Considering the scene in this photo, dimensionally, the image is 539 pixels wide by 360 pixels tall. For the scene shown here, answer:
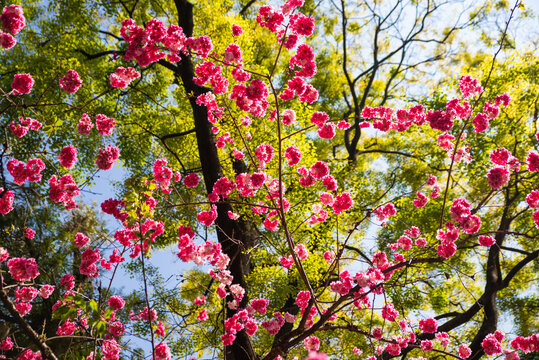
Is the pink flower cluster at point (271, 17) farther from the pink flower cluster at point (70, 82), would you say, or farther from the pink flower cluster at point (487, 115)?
the pink flower cluster at point (487, 115)

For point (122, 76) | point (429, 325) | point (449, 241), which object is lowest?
point (429, 325)

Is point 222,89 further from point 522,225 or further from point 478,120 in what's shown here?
point 522,225

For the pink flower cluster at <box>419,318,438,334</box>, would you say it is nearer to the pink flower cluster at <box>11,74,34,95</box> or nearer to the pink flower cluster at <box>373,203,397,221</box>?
the pink flower cluster at <box>373,203,397,221</box>

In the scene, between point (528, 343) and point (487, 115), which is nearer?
point (528, 343)

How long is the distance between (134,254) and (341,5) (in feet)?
41.0

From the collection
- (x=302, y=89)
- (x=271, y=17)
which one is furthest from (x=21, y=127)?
(x=302, y=89)

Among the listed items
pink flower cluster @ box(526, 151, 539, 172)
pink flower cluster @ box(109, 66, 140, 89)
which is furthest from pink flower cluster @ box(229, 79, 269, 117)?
pink flower cluster @ box(526, 151, 539, 172)

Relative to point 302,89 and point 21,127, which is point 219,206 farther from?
point 21,127

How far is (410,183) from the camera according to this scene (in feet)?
44.0

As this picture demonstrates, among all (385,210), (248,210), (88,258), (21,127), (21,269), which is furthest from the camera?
(248,210)

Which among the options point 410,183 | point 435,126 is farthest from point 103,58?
point 410,183

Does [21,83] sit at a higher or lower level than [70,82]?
lower

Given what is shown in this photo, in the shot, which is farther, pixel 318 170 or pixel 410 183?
pixel 410 183

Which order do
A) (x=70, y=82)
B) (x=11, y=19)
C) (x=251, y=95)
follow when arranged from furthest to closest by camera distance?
(x=70, y=82)
(x=251, y=95)
(x=11, y=19)
